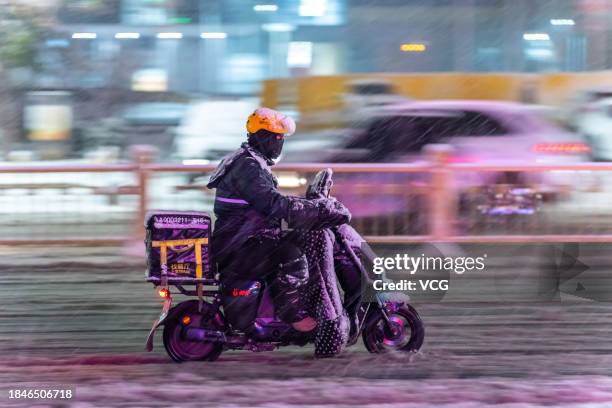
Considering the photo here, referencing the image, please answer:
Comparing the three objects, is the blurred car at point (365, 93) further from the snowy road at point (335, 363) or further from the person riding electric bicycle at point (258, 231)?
the person riding electric bicycle at point (258, 231)

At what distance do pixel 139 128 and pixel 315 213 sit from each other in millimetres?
15579

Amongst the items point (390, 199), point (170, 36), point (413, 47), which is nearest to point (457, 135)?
point (390, 199)

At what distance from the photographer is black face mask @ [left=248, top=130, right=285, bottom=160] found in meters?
5.64

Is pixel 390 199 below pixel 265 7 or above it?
below

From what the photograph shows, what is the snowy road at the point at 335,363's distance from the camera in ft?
16.8

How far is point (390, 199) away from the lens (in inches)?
419

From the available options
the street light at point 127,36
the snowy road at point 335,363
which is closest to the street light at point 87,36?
the street light at point 127,36

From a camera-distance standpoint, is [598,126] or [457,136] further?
[598,126]

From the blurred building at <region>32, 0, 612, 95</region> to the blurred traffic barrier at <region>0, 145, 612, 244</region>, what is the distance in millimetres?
5512

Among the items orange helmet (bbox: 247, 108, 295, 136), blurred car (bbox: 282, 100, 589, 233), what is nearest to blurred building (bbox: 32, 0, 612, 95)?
blurred car (bbox: 282, 100, 589, 233)

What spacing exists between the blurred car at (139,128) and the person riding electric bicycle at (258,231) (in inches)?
537

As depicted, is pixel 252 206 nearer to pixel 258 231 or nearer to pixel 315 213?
pixel 258 231

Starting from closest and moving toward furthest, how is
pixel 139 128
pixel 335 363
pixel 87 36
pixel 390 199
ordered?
pixel 335 363 → pixel 390 199 → pixel 87 36 → pixel 139 128

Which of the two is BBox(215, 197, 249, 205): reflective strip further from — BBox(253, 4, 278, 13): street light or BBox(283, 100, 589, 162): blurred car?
BBox(253, 4, 278, 13): street light
